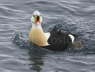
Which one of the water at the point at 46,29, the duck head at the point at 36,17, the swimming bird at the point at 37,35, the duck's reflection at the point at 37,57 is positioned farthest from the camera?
the swimming bird at the point at 37,35

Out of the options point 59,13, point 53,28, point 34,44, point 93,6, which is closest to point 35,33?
point 34,44

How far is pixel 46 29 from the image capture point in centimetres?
1588

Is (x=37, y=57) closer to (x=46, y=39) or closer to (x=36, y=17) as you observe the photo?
(x=46, y=39)

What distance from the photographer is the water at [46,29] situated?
13.3m

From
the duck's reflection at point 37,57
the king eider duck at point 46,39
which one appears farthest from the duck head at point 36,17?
the duck's reflection at point 37,57

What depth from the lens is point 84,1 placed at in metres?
17.8

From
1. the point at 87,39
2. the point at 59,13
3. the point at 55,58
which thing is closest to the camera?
the point at 55,58

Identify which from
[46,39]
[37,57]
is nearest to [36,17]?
[46,39]

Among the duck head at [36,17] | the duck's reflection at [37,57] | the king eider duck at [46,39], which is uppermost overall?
the duck head at [36,17]

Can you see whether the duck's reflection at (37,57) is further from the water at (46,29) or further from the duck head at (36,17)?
the duck head at (36,17)

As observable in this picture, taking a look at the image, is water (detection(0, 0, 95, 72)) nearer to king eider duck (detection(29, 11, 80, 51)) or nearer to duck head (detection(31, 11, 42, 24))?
king eider duck (detection(29, 11, 80, 51))

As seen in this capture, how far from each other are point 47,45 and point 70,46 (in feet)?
2.64

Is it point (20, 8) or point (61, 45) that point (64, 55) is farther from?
point (20, 8)

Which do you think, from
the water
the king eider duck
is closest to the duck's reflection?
the water
